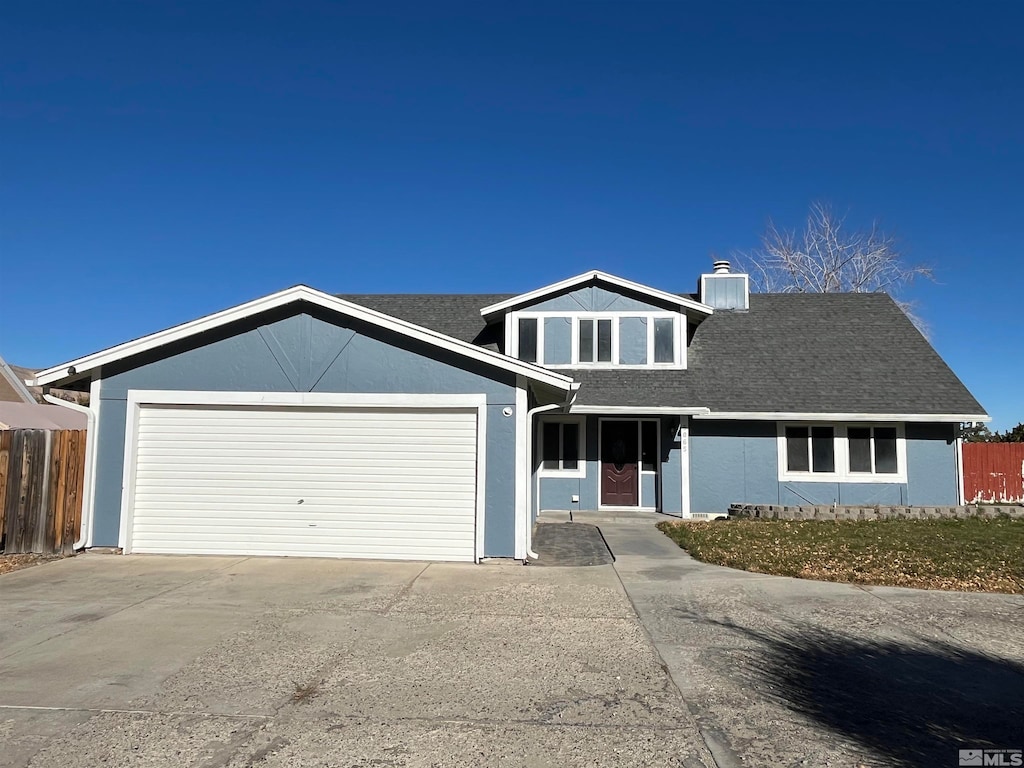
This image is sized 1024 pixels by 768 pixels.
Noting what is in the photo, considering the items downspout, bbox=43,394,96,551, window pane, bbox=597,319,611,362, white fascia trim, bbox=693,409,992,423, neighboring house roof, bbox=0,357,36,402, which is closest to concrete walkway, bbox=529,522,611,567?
white fascia trim, bbox=693,409,992,423

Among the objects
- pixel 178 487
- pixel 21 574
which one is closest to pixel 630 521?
pixel 178 487

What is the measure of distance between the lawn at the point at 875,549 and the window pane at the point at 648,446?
6.84 ft

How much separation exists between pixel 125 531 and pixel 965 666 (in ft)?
33.4

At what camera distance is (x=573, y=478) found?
604 inches

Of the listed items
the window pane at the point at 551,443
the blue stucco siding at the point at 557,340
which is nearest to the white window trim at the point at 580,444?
the window pane at the point at 551,443

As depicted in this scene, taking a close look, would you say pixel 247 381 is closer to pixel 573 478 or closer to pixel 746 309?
pixel 573 478

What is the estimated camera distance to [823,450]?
596 inches

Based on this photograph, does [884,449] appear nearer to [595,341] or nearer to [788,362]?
[788,362]

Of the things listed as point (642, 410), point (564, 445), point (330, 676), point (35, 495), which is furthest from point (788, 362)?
point (35, 495)

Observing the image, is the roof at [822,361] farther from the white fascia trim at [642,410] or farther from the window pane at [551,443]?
the window pane at [551,443]

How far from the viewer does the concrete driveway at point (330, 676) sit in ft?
12.5

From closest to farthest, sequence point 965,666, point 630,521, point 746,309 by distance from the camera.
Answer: point 965,666 < point 630,521 < point 746,309

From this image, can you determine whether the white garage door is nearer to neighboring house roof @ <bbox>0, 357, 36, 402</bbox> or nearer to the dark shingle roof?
the dark shingle roof

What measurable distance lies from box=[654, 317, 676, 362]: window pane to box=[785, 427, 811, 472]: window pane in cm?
320
